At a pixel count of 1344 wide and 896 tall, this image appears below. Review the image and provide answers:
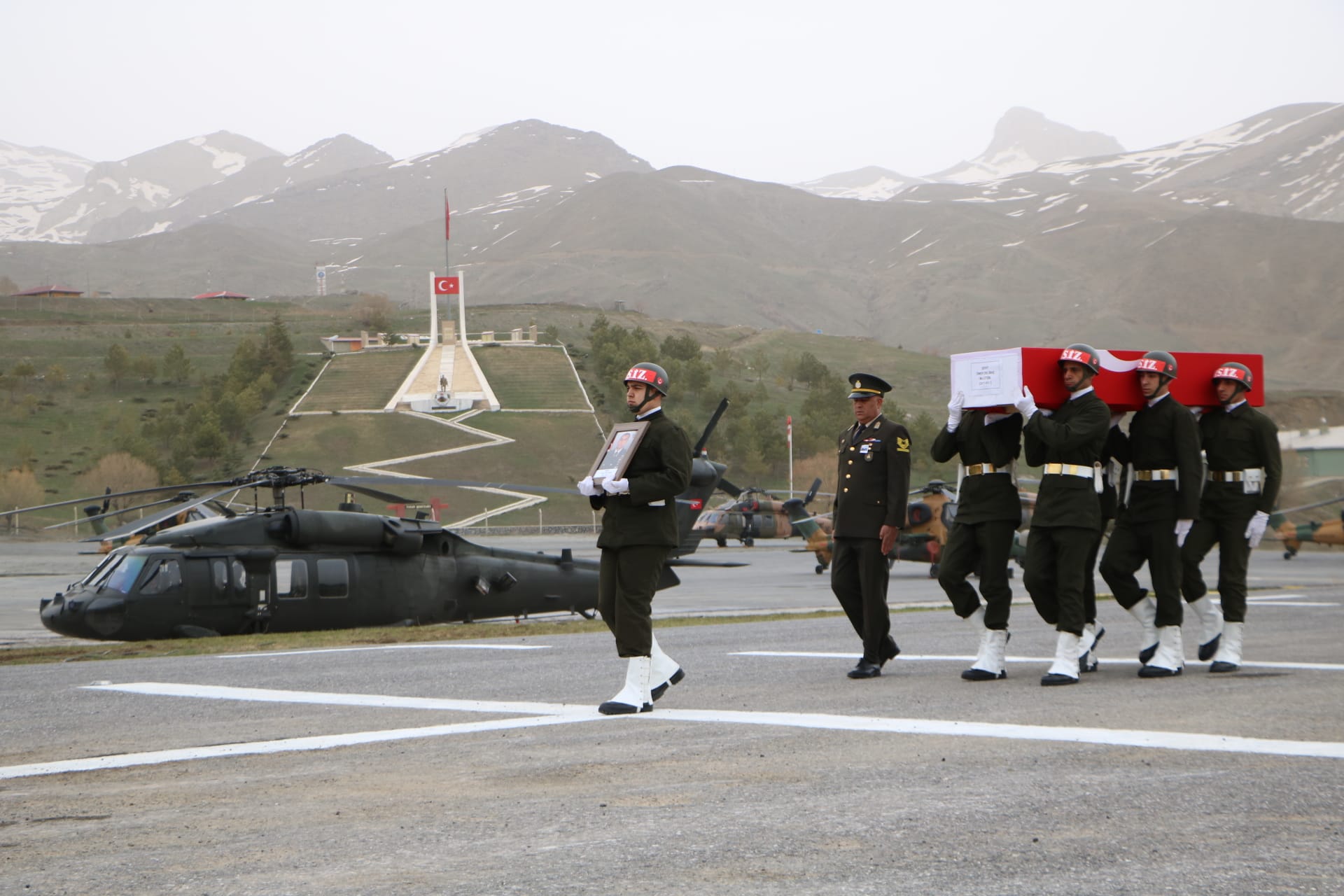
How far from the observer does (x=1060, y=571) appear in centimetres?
890

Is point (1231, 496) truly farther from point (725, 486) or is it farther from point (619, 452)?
point (725, 486)

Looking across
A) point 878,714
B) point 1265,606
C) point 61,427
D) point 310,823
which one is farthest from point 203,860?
point 61,427

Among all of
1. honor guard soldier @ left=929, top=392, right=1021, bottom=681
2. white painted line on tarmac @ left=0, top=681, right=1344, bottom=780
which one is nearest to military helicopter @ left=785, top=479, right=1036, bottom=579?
honor guard soldier @ left=929, top=392, right=1021, bottom=681

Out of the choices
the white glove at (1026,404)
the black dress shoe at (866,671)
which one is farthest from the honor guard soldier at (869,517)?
the white glove at (1026,404)

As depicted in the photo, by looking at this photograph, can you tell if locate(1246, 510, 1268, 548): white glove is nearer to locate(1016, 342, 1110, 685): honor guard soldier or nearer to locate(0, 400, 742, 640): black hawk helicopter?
locate(1016, 342, 1110, 685): honor guard soldier

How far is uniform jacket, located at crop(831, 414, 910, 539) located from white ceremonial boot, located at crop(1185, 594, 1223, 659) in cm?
275

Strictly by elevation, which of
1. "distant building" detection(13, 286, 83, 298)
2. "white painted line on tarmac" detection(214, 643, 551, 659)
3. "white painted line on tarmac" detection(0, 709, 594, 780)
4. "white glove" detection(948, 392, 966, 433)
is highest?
"distant building" detection(13, 286, 83, 298)

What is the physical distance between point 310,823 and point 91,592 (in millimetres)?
12648

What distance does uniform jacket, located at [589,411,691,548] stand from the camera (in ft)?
25.3

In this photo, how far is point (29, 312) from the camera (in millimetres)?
139625

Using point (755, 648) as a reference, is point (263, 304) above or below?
above

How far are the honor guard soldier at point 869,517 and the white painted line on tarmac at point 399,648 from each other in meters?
4.29

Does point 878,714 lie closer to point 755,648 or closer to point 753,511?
point 755,648

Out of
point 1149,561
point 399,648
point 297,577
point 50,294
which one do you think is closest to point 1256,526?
point 1149,561
